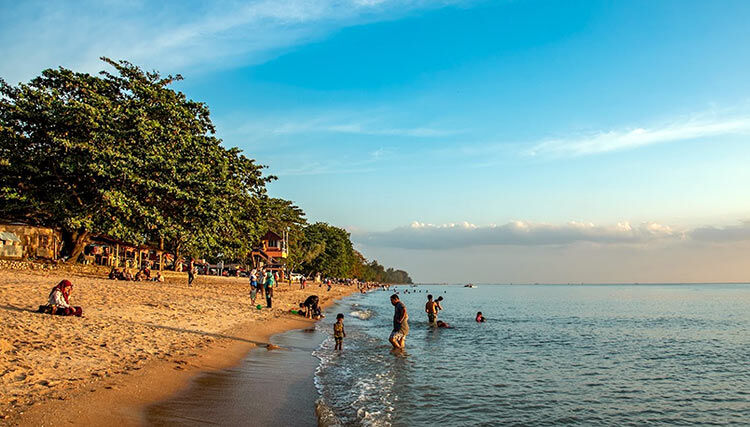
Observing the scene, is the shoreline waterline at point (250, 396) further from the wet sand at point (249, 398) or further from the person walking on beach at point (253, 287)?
the person walking on beach at point (253, 287)

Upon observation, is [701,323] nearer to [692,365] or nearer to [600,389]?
[692,365]

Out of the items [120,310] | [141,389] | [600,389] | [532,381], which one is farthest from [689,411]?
[120,310]

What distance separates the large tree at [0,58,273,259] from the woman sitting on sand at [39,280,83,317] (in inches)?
497

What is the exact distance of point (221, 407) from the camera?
8.30 m

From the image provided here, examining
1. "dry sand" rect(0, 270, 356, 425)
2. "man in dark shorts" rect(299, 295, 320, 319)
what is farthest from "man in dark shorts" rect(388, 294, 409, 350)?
"man in dark shorts" rect(299, 295, 320, 319)

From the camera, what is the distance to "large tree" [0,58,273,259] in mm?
26109

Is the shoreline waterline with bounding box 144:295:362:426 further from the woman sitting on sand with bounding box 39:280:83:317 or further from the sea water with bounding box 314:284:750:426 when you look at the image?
the woman sitting on sand with bounding box 39:280:83:317

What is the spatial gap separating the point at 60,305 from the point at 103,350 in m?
4.19

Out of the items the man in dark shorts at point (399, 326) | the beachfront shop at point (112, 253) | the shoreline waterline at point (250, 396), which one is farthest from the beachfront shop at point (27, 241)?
the man in dark shorts at point (399, 326)

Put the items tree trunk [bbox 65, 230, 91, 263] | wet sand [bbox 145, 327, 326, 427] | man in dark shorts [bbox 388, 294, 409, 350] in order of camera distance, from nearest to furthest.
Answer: wet sand [bbox 145, 327, 326, 427] → man in dark shorts [bbox 388, 294, 409, 350] → tree trunk [bbox 65, 230, 91, 263]

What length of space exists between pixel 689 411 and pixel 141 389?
11786 millimetres

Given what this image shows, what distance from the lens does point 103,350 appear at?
1080 centimetres

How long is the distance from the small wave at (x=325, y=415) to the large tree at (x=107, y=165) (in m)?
21.0

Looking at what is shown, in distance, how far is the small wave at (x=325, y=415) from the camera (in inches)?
328
